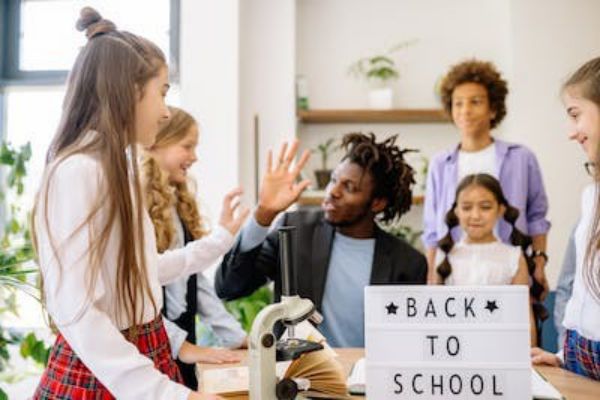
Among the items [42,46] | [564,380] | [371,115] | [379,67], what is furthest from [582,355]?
[42,46]

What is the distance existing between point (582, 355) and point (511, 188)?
1.30 metres

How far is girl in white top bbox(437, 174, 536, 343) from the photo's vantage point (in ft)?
7.30

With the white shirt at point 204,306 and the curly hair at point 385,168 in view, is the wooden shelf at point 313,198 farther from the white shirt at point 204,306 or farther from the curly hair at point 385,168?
the white shirt at point 204,306

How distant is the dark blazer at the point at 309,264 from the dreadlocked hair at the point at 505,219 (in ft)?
1.75

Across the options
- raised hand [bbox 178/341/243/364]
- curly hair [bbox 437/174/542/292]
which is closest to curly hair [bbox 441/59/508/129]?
curly hair [bbox 437/174/542/292]

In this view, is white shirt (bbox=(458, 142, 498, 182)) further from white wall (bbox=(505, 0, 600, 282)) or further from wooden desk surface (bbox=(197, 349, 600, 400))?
wooden desk surface (bbox=(197, 349, 600, 400))

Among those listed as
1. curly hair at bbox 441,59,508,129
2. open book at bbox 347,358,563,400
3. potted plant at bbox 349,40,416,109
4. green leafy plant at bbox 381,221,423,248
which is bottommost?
open book at bbox 347,358,563,400

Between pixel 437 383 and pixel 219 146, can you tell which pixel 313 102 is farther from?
pixel 437 383

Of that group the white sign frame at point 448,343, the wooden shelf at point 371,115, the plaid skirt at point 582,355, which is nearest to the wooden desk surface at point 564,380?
the plaid skirt at point 582,355

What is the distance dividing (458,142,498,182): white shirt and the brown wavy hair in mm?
1172

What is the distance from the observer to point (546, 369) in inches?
54.4

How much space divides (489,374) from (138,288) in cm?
61

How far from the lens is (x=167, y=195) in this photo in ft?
5.66

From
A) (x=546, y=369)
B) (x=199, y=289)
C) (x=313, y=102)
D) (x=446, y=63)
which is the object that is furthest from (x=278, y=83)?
(x=546, y=369)
